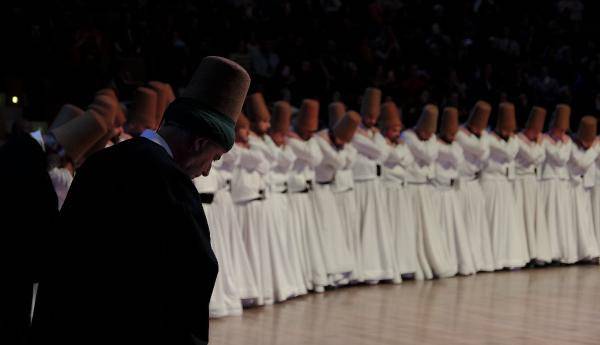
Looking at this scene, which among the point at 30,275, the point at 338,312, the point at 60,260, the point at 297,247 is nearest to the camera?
the point at 60,260

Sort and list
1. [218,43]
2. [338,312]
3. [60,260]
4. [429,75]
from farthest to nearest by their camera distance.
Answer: [429,75] < [218,43] < [338,312] < [60,260]

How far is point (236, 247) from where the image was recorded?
33.0 feet

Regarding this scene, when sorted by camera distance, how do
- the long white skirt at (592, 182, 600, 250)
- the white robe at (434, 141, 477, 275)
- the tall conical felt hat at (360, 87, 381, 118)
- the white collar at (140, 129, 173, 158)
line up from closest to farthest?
the white collar at (140, 129, 173, 158) → the tall conical felt hat at (360, 87, 381, 118) → the white robe at (434, 141, 477, 275) → the long white skirt at (592, 182, 600, 250)

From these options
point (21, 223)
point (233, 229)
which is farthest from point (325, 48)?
point (21, 223)

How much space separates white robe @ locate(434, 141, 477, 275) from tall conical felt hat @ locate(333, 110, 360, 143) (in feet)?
5.59

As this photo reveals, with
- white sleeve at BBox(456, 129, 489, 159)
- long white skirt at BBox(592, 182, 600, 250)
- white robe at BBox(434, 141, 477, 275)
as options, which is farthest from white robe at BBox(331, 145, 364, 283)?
long white skirt at BBox(592, 182, 600, 250)

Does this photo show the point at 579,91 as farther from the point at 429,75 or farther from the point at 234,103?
the point at 234,103

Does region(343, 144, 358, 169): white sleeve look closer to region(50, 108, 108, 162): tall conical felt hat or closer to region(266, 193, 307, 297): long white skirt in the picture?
region(266, 193, 307, 297): long white skirt

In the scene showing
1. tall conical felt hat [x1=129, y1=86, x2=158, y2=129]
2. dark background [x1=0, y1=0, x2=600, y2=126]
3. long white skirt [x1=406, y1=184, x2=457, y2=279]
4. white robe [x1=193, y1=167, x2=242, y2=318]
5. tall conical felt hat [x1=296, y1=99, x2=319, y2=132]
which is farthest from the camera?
dark background [x1=0, y1=0, x2=600, y2=126]

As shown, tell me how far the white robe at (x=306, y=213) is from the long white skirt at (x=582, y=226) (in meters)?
4.71

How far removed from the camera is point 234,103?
3291 mm

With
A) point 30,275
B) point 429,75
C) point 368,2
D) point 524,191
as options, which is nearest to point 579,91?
point 429,75

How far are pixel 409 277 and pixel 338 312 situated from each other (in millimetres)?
2723

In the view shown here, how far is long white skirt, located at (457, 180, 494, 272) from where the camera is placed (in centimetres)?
1318
